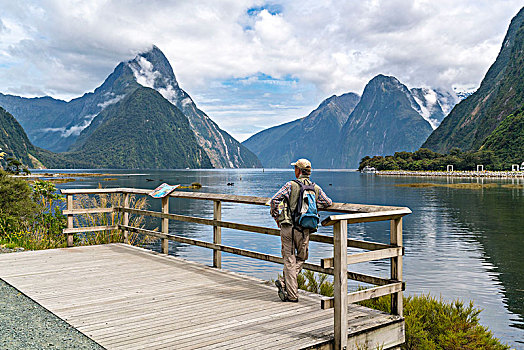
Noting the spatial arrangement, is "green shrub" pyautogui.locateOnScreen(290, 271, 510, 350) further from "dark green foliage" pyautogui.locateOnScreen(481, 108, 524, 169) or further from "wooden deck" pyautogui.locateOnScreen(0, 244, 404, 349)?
"dark green foliage" pyautogui.locateOnScreen(481, 108, 524, 169)

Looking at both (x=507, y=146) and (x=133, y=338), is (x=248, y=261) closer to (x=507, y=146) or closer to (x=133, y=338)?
(x=133, y=338)

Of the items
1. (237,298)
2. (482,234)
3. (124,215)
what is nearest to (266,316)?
(237,298)

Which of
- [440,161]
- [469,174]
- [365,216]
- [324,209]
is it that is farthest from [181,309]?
[440,161]

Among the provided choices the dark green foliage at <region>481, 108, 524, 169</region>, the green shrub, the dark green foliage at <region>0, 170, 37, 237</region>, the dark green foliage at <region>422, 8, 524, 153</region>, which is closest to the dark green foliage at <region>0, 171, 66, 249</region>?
the dark green foliage at <region>0, 170, 37, 237</region>

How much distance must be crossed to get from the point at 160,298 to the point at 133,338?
5.25ft

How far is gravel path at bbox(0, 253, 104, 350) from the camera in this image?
174 inches

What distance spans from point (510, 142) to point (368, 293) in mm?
140595

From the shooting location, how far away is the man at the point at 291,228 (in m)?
5.54

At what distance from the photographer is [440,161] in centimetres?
13550

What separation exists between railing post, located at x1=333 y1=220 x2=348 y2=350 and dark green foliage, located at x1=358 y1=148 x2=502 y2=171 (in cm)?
13159

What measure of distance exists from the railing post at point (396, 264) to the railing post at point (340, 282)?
1.07 meters

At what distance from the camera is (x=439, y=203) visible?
44.1 m

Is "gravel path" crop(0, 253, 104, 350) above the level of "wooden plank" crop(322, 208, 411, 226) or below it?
below

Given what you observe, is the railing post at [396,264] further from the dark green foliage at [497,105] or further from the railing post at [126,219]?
the dark green foliage at [497,105]
